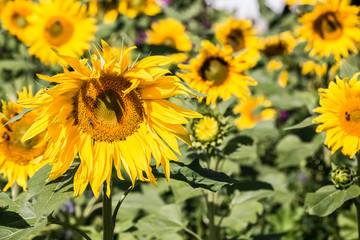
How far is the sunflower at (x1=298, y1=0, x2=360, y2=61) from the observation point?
8.35 ft

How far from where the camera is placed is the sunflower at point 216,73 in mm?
2162

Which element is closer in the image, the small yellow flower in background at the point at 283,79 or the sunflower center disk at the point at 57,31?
the sunflower center disk at the point at 57,31

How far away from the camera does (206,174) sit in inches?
57.0

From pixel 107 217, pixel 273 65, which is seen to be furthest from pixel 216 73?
pixel 273 65

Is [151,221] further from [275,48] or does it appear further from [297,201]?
[275,48]

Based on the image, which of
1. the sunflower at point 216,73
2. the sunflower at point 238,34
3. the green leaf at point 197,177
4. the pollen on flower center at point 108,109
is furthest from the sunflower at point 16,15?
the green leaf at point 197,177

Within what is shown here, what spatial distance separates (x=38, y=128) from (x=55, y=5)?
2.17 meters

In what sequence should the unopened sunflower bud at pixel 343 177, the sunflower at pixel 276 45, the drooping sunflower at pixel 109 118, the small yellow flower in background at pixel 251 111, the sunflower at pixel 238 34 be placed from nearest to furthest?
the drooping sunflower at pixel 109 118, the unopened sunflower bud at pixel 343 177, the sunflower at pixel 238 34, the sunflower at pixel 276 45, the small yellow flower in background at pixel 251 111

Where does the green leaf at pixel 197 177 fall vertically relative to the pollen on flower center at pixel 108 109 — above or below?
below

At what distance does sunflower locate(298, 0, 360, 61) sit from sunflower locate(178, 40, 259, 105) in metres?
0.63

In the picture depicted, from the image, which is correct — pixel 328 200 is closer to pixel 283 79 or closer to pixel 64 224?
pixel 64 224

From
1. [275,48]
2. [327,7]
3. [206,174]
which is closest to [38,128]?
[206,174]

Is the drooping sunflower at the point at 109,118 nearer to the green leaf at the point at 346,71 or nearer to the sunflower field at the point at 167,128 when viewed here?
the sunflower field at the point at 167,128

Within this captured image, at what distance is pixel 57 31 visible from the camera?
3307 millimetres
